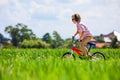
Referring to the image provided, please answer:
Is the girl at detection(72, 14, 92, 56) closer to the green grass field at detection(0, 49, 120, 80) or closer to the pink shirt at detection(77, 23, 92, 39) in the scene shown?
the pink shirt at detection(77, 23, 92, 39)

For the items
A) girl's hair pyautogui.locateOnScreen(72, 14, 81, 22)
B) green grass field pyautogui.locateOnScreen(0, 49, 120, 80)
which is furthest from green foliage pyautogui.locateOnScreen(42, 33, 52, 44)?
green grass field pyautogui.locateOnScreen(0, 49, 120, 80)

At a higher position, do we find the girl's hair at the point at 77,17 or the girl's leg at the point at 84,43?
the girl's hair at the point at 77,17

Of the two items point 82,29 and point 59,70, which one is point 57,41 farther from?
point 59,70

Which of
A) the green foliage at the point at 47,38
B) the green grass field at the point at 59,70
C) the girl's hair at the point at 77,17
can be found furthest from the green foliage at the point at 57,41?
the green grass field at the point at 59,70

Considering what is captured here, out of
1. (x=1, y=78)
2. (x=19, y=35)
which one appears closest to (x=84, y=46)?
(x=1, y=78)

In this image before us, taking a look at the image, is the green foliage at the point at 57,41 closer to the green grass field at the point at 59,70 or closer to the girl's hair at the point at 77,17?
the girl's hair at the point at 77,17

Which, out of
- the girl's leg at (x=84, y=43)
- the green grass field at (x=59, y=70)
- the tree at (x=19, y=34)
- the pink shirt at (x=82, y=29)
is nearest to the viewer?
the green grass field at (x=59, y=70)

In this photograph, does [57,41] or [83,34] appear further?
[57,41]

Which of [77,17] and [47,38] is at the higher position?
[47,38]

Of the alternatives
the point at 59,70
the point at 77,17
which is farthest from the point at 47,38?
the point at 59,70

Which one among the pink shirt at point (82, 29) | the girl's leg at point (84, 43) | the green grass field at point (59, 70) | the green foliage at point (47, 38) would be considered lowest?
the green grass field at point (59, 70)

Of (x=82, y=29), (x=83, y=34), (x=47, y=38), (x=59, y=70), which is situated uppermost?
(x=47, y=38)

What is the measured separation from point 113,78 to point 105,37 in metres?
169

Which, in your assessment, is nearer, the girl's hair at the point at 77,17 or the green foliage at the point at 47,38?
the girl's hair at the point at 77,17
